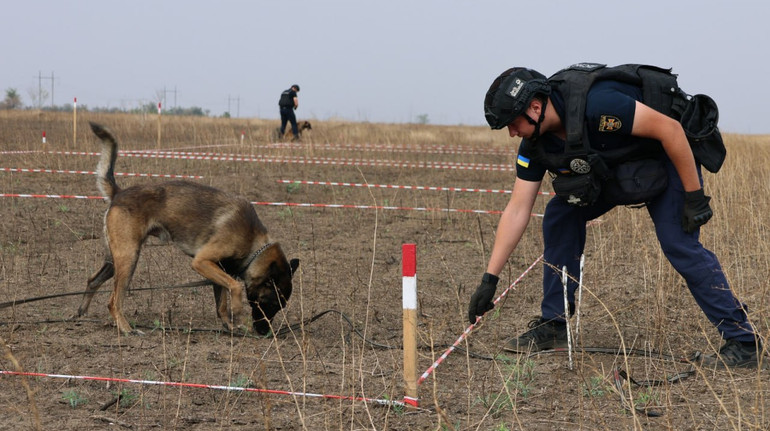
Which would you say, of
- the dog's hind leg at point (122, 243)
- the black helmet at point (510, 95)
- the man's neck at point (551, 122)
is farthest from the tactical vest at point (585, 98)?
the dog's hind leg at point (122, 243)

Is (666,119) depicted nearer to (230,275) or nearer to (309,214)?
(230,275)

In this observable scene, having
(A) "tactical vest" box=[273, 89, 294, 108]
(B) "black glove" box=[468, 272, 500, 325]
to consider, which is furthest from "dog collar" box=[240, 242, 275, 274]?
(A) "tactical vest" box=[273, 89, 294, 108]

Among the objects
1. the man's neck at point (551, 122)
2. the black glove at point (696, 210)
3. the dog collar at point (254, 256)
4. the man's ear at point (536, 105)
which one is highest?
the man's ear at point (536, 105)

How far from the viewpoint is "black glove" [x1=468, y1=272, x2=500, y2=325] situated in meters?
4.46

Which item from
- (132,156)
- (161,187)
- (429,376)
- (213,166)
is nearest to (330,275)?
(161,187)

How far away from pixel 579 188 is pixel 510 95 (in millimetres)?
657

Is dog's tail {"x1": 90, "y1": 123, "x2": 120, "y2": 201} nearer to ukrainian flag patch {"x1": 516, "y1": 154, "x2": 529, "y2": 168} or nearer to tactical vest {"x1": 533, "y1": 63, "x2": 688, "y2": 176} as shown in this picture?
ukrainian flag patch {"x1": 516, "y1": 154, "x2": 529, "y2": 168}

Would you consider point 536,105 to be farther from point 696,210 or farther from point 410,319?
point 410,319

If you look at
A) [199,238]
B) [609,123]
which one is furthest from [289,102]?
[609,123]

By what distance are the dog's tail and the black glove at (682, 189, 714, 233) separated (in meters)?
3.89

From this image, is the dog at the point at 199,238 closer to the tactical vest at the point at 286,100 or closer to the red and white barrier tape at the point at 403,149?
the red and white barrier tape at the point at 403,149

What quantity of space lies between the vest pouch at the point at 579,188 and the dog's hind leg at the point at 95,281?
335 centimetres

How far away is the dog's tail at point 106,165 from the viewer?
5910mm

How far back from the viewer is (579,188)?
4.33 meters
